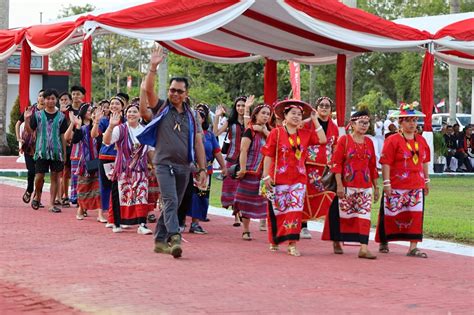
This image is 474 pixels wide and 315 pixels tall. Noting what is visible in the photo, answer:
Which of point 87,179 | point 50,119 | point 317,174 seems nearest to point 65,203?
point 50,119

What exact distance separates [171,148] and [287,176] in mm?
1450

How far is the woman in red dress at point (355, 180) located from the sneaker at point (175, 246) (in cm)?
204

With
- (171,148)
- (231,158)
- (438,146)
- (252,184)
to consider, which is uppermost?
(438,146)

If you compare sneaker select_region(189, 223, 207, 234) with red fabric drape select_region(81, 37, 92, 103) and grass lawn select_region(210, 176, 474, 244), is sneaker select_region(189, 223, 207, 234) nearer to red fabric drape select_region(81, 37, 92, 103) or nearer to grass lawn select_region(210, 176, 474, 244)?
grass lawn select_region(210, 176, 474, 244)

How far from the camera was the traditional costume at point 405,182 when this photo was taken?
10.7 meters

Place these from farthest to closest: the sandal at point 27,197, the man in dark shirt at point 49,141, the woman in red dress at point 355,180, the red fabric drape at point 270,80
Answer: the red fabric drape at point 270,80, the sandal at point 27,197, the man in dark shirt at point 49,141, the woman in red dress at point 355,180

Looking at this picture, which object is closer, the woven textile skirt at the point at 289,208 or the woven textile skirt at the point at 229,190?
the woven textile skirt at the point at 289,208

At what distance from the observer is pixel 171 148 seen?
1002 cm

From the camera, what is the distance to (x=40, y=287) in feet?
25.9

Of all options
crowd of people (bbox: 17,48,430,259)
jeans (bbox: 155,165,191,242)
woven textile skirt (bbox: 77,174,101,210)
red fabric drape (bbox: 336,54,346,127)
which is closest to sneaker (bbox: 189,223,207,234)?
crowd of people (bbox: 17,48,430,259)

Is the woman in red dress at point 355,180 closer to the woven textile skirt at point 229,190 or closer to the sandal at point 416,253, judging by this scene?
the sandal at point 416,253

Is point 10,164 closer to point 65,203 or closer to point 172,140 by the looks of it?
point 65,203

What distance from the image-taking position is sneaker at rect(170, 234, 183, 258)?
9812 millimetres

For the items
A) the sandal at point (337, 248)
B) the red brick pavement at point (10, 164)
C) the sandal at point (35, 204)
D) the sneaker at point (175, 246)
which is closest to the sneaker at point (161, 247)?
the sneaker at point (175, 246)
